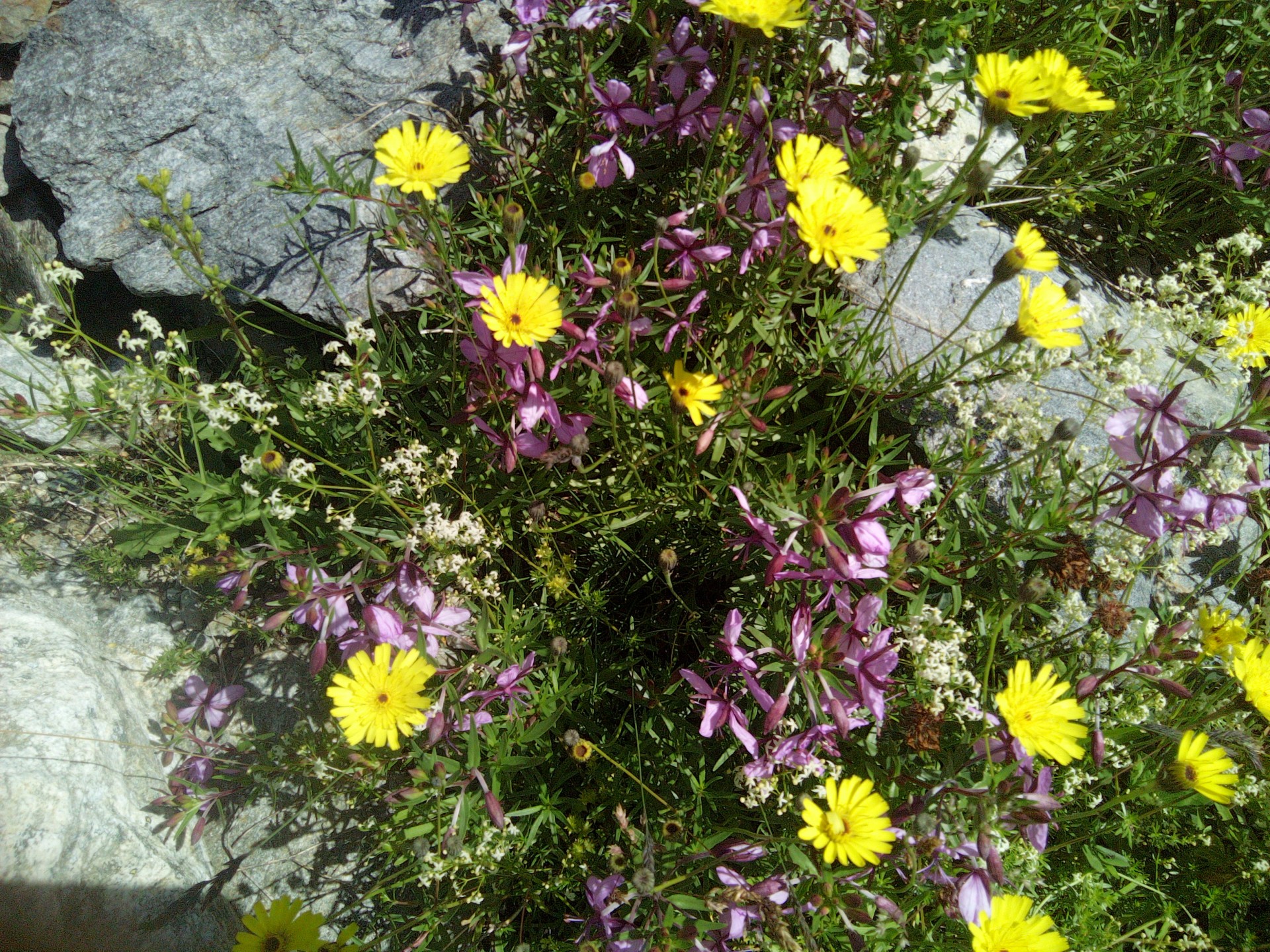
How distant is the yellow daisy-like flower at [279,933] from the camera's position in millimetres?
2066

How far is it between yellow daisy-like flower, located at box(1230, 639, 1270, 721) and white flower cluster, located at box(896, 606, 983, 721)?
0.60 m

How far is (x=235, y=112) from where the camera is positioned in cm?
300

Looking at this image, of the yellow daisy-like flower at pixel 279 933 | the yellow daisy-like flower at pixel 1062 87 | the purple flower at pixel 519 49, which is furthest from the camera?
the purple flower at pixel 519 49

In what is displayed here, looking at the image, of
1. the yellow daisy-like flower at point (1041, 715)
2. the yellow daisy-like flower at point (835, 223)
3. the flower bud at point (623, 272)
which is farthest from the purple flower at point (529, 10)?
the yellow daisy-like flower at point (1041, 715)

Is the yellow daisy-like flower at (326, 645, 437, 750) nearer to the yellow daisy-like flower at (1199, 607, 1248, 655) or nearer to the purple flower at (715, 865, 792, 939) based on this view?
the purple flower at (715, 865, 792, 939)

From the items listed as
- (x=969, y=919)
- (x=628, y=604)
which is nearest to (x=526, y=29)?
(x=628, y=604)

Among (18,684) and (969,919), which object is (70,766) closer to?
(18,684)

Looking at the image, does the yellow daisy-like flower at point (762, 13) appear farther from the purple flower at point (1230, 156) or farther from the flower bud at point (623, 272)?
the purple flower at point (1230, 156)

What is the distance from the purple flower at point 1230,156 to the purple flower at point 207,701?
4230mm

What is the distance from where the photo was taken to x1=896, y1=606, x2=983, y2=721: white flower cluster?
199cm

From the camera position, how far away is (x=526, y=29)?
3.00 metres

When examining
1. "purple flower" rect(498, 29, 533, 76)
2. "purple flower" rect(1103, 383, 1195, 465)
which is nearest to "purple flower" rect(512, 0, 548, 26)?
"purple flower" rect(498, 29, 533, 76)

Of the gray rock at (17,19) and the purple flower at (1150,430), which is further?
the gray rock at (17,19)

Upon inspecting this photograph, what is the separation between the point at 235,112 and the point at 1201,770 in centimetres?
374
